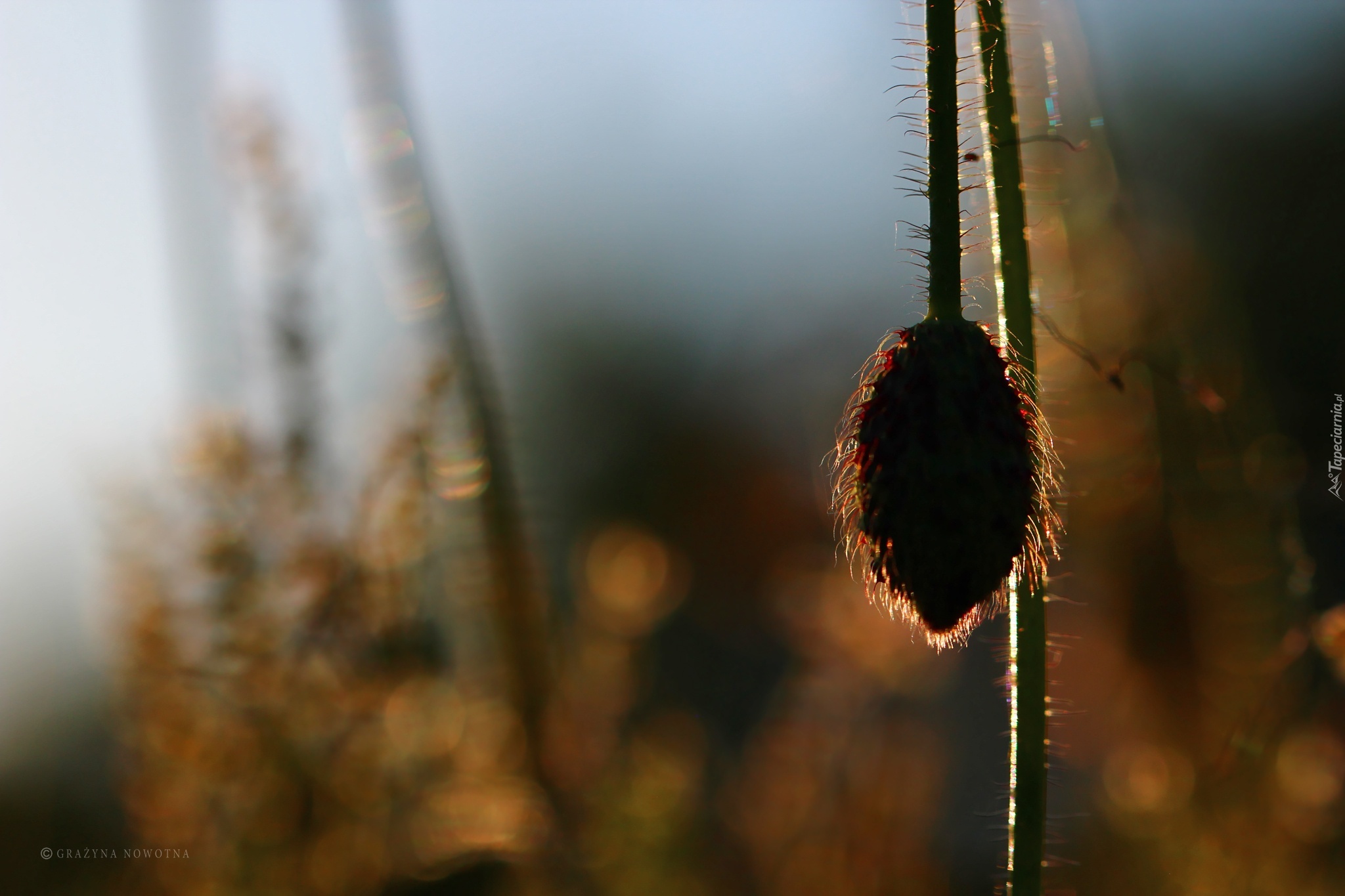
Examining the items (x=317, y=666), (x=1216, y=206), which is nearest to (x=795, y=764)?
(x=317, y=666)

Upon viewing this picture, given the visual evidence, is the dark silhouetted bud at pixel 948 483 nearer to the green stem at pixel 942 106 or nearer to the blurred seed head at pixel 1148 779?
the green stem at pixel 942 106

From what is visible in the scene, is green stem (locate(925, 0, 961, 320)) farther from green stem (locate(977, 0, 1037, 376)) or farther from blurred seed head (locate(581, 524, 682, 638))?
blurred seed head (locate(581, 524, 682, 638))

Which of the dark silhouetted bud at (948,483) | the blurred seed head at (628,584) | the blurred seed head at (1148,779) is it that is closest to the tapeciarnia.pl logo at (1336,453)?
the blurred seed head at (1148,779)

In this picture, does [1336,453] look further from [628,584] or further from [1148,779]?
[628,584]

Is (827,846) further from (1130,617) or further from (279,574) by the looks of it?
(279,574)

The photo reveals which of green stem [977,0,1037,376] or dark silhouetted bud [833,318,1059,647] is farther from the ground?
green stem [977,0,1037,376]

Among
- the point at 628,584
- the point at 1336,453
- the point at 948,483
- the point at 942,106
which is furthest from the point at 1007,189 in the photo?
the point at 1336,453

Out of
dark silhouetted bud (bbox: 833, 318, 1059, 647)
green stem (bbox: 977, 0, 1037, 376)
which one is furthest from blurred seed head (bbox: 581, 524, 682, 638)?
green stem (bbox: 977, 0, 1037, 376)
